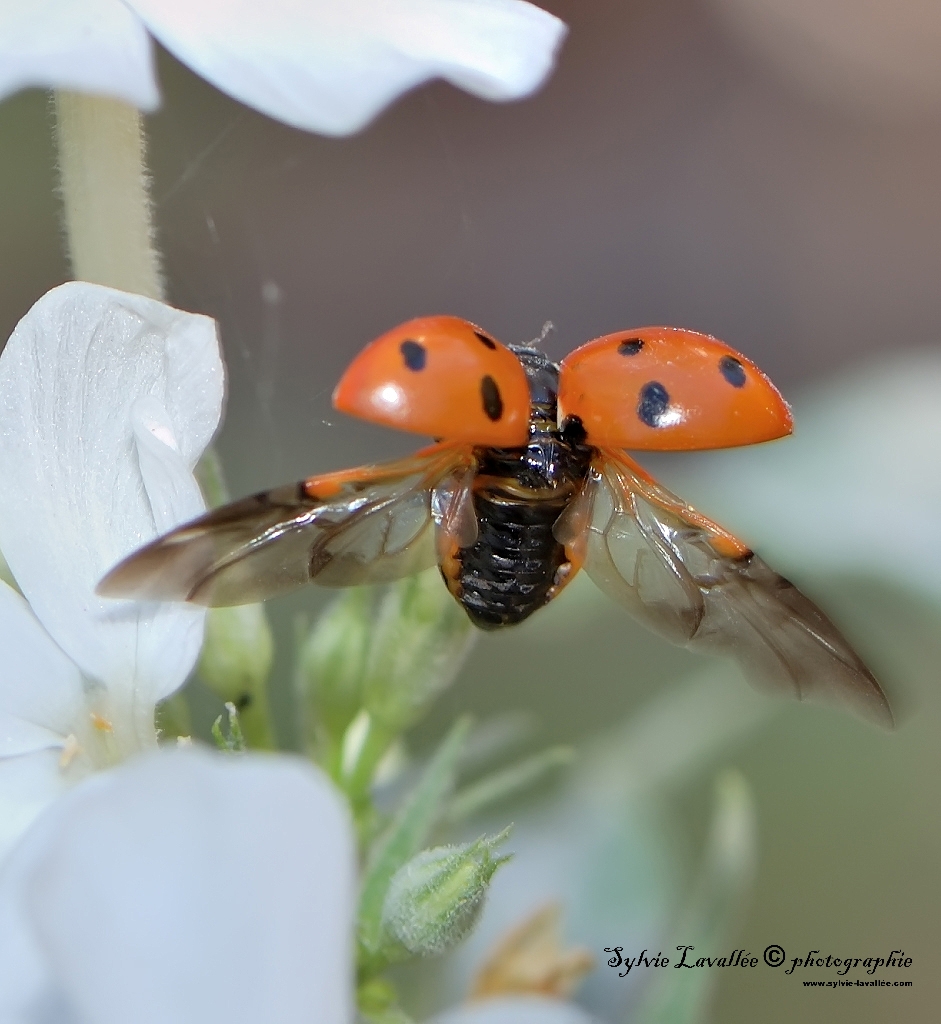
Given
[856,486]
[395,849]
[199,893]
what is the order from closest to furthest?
[199,893] < [395,849] < [856,486]

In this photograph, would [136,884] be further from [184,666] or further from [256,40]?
[256,40]

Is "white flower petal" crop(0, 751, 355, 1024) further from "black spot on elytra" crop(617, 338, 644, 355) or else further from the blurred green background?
the blurred green background

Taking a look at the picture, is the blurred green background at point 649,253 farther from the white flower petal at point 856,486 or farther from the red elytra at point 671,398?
the red elytra at point 671,398

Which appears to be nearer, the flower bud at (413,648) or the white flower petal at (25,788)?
the white flower petal at (25,788)

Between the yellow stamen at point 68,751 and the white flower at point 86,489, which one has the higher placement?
the white flower at point 86,489

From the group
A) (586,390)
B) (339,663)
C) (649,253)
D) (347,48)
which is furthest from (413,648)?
(649,253)

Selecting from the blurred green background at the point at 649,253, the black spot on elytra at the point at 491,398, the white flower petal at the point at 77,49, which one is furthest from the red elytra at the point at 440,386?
the blurred green background at the point at 649,253

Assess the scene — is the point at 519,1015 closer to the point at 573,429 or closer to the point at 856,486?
the point at 573,429
